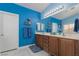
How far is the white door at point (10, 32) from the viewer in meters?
1.65

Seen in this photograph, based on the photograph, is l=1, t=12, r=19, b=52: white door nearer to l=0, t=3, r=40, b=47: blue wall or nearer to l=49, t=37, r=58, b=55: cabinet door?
l=0, t=3, r=40, b=47: blue wall

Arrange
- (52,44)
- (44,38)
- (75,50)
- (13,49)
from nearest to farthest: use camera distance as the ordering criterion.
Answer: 1. (75,50)
2. (13,49)
3. (52,44)
4. (44,38)

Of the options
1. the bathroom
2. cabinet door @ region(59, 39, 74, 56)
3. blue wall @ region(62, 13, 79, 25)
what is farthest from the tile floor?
blue wall @ region(62, 13, 79, 25)

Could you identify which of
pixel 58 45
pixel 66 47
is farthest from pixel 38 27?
pixel 66 47

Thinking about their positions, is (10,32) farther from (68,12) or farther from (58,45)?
(68,12)

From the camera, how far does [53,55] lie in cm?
172

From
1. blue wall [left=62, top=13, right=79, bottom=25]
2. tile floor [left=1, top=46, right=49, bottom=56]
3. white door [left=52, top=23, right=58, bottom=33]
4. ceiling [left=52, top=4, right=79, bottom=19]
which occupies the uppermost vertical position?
ceiling [left=52, top=4, right=79, bottom=19]

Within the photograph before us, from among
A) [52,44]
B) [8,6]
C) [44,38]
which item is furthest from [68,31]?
[8,6]

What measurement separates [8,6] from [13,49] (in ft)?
2.62

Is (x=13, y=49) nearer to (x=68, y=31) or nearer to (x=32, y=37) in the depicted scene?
(x=32, y=37)

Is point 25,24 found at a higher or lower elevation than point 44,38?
higher

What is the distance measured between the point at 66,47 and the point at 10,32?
1.06 meters

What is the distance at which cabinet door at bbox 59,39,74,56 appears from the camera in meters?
1.50

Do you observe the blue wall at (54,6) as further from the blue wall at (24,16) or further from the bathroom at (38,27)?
the blue wall at (24,16)
